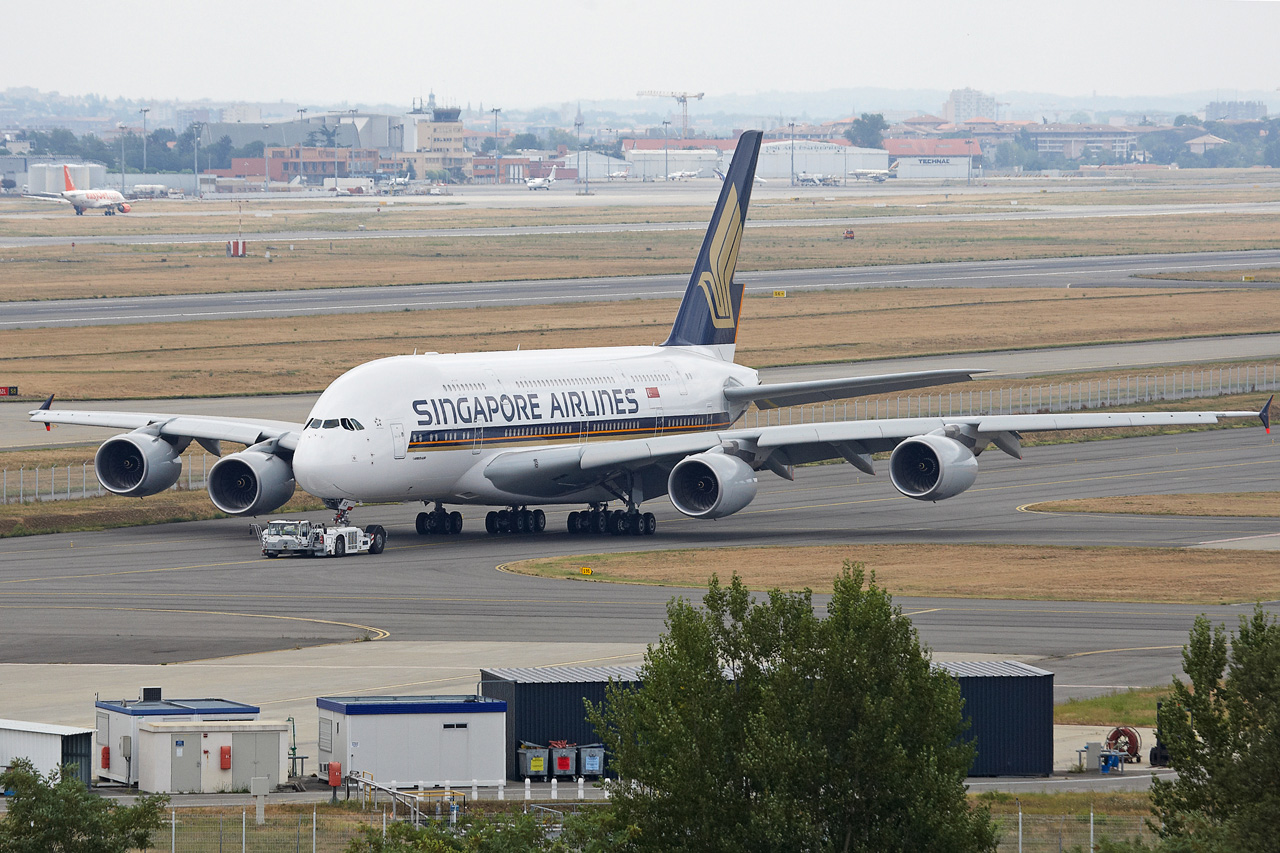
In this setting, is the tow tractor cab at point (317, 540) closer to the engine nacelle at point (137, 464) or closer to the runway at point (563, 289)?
the engine nacelle at point (137, 464)

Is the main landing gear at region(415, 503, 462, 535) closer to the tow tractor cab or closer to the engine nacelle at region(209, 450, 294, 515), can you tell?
the tow tractor cab

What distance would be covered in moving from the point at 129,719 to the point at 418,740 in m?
5.67

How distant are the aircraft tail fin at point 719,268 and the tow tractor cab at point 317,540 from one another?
54.5 ft

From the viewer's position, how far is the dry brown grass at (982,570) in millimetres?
57938

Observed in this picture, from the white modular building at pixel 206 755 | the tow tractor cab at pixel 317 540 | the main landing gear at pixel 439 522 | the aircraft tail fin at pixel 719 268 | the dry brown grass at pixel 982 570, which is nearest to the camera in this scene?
the white modular building at pixel 206 755

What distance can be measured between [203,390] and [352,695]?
62.4m

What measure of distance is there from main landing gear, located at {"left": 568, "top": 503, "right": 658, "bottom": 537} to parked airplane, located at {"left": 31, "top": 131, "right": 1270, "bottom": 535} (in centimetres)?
7

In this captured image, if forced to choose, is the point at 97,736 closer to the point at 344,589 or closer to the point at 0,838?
the point at 0,838

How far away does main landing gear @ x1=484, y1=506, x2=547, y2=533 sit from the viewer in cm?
6962

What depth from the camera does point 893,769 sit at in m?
24.7

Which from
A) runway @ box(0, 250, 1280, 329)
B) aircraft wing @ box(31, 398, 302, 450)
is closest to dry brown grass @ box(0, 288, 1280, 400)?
runway @ box(0, 250, 1280, 329)

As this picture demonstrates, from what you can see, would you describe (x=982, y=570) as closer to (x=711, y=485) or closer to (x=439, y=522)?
(x=711, y=485)

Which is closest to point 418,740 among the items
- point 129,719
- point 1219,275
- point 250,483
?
point 129,719

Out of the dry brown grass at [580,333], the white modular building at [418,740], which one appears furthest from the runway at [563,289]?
the white modular building at [418,740]
